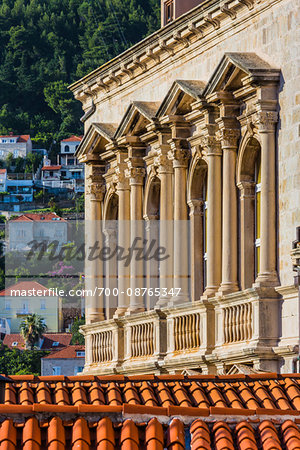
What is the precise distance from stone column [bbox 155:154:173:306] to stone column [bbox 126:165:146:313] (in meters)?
1.88

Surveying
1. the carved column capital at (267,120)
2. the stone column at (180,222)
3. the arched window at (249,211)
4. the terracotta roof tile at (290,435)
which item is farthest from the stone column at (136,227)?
the terracotta roof tile at (290,435)

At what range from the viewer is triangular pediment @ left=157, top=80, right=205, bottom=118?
4012cm

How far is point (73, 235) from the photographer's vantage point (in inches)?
6407

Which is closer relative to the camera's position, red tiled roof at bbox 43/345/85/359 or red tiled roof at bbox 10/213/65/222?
red tiled roof at bbox 43/345/85/359

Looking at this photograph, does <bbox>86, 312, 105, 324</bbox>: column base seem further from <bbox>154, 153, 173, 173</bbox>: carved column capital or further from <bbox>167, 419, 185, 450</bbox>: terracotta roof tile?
<bbox>167, 419, 185, 450</bbox>: terracotta roof tile

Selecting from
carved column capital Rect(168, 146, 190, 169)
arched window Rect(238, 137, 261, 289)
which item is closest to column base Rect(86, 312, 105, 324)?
carved column capital Rect(168, 146, 190, 169)

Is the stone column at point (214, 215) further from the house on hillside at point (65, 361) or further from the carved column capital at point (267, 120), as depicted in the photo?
the house on hillside at point (65, 361)

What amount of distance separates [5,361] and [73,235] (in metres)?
13.2

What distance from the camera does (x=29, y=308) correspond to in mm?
173250

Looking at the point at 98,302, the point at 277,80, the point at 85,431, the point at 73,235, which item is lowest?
the point at 85,431

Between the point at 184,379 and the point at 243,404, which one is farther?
the point at 184,379

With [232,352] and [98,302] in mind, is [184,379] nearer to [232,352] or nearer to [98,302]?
[232,352]

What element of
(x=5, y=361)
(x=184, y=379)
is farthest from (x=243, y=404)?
(x=5, y=361)

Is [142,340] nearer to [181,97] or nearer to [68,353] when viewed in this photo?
[181,97]
